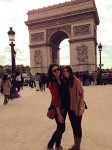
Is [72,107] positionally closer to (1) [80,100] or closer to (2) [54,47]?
(1) [80,100]

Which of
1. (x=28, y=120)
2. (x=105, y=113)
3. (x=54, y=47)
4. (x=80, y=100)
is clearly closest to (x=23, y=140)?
(x=80, y=100)

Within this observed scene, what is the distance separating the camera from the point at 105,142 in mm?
5680

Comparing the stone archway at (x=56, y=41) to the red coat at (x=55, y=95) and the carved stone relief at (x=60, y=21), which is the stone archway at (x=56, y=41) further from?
the red coat at (x=55, y=95)

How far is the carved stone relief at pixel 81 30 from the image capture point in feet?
120

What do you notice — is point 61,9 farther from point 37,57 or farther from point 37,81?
point 37,81

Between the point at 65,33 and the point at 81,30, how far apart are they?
3.09 m

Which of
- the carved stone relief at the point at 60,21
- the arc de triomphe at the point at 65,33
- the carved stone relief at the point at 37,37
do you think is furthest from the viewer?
the carved stone relief at the point at 37,37

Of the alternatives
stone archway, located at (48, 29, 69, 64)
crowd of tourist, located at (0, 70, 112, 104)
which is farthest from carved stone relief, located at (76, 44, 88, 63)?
crowd of tourist, located at (0, 70, 112, 104)

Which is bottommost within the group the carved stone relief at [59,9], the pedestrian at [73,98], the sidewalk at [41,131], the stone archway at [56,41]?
the sidewalk at [41,131]

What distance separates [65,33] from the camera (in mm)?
39312

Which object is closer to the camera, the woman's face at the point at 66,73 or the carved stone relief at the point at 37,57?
the woman's face at the point at 66,73

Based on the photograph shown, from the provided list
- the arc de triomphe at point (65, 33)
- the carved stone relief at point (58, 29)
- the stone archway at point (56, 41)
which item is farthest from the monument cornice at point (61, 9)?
the stone archway at point (56, 41)

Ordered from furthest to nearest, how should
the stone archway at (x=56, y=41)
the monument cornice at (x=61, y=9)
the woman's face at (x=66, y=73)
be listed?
the stone archway at (x=56, y=41)
the monument cornice at (x=61, y=9)
the woman's face at (x=66, y=73)

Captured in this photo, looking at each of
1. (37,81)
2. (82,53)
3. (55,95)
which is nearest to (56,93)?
(55,95)
